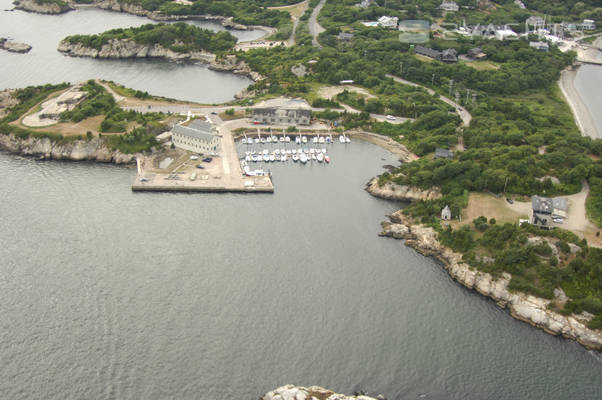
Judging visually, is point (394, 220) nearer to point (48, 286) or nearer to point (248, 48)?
point (48, 286)

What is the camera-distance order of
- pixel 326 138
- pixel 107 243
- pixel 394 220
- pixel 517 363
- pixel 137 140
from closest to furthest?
pixel 517 363
pixel 107 243
pixel 394 220
pixel 137 140
pixel 326 138

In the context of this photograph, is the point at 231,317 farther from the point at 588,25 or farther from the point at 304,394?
the point at 588,25

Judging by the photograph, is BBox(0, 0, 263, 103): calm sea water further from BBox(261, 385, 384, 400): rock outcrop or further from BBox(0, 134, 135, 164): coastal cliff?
BBox(261, 385, 384, 400): rock outcrop

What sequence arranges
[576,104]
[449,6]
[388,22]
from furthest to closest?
1. [449,6]
2. [388,22]
3. [576,104]

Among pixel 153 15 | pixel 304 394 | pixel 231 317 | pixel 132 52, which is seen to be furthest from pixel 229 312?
pixel 153 15

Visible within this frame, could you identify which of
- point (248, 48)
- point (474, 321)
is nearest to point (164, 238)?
point (474, 321)
